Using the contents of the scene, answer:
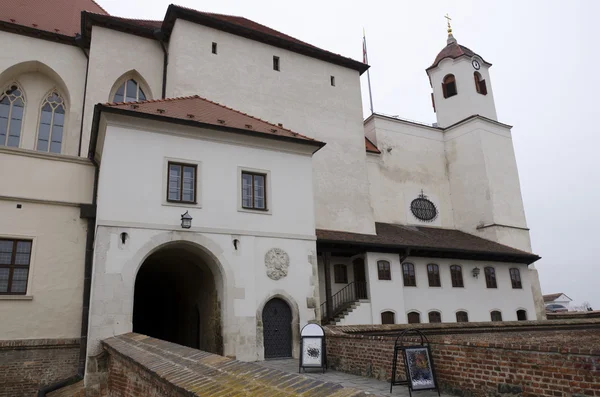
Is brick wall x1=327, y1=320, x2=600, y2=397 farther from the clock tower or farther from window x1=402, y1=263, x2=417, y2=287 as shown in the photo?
the clock tower

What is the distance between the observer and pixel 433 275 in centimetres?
2384

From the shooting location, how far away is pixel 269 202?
53.0ft

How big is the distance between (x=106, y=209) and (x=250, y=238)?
14.7 feet

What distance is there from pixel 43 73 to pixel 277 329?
16.6 meters

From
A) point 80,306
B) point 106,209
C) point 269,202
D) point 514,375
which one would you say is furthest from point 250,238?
point 514,375

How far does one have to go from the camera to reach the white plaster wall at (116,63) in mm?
21016

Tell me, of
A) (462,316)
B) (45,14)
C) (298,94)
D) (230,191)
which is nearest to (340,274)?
(462,316)

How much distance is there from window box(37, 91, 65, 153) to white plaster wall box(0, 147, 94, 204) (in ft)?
21.4

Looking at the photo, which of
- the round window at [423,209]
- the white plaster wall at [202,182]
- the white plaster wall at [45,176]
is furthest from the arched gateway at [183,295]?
the round window at [423,209]

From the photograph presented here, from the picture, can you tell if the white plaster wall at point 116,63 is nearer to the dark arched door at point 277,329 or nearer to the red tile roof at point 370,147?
the dark arched door at point 277,329

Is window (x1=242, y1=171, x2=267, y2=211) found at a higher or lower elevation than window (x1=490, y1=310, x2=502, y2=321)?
higher

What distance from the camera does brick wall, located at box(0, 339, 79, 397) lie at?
13.0 metres

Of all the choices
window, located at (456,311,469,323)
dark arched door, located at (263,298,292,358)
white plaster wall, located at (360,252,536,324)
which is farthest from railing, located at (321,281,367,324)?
window, located at (456,311,469,323)

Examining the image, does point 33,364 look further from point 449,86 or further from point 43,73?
point 449,86
